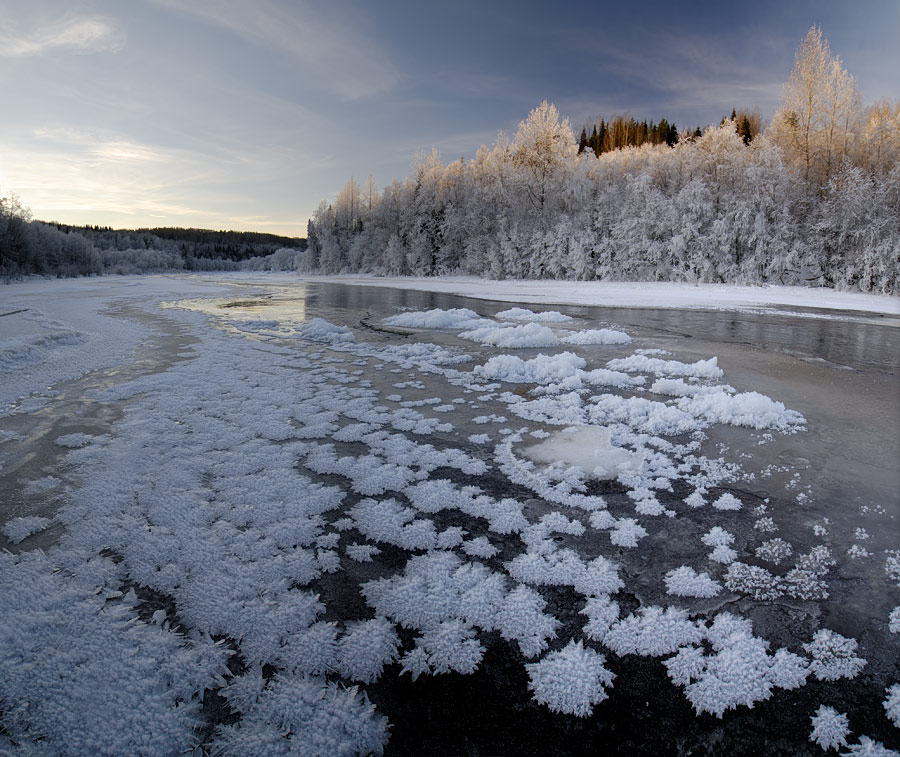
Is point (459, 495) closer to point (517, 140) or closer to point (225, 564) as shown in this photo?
point (225, 564)

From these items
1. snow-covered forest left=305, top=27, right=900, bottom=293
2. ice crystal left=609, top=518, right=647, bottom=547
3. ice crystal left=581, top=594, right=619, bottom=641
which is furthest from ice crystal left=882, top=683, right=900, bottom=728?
snow-covered forest left=305, top=27, right=900, bottom=293

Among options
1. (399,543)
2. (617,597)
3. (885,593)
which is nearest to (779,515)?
(885,593)

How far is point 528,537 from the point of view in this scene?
3.10m

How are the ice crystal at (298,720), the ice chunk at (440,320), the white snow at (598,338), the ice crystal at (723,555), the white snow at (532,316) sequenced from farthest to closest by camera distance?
the white snow at (532,316) < the ice chunk at (440,320) < the white snow at (598,338) < the ice crystal at (723,555) < the ice crystal at (298,720)

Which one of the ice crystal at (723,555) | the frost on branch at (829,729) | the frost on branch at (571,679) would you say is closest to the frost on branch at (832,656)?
the frost on branch at (829,729)

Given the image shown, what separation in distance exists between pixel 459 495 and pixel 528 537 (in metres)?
0.72

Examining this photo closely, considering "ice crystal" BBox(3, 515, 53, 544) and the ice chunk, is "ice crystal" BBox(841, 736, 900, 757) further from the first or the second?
the ice chunk

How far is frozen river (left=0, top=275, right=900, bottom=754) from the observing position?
6.14 feet

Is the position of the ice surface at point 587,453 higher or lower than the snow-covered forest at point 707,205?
lower

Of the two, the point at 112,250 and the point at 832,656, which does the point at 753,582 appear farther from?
the point at 112,250

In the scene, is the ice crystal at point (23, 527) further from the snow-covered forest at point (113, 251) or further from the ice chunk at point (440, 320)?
the snow-covered forest at point (113, 251)

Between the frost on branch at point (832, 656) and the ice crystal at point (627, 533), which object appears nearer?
the frost on branch at point (832, 656)

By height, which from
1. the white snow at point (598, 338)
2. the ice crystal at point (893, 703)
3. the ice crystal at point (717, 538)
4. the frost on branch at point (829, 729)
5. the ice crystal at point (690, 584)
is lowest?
the frost on branch at point (829, 729)

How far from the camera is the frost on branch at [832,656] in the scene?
6.81ft
